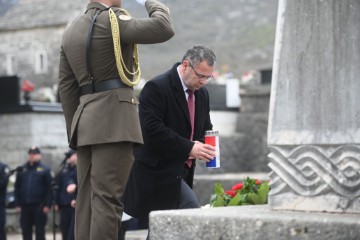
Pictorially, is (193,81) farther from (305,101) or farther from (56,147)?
(56,147)

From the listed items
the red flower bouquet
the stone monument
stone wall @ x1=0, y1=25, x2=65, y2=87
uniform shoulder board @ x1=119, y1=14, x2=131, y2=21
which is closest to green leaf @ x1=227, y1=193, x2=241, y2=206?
the red flower bouquet

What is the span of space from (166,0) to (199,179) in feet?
167

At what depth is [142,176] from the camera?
629cm

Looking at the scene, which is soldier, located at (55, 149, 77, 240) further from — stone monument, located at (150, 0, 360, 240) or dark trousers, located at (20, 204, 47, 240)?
stone monument, located at (150, 0, 360, 240)

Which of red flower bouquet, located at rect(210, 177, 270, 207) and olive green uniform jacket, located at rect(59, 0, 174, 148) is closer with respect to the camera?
olive green uniform jacket, located at rect(59, 0, 174, 148)

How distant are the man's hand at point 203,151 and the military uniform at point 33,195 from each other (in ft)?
27.8

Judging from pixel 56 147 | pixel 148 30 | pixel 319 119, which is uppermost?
pixel 148 30

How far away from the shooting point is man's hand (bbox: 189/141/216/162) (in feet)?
19.7

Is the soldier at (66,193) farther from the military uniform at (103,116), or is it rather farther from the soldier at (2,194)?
the military uniform at (103,116)

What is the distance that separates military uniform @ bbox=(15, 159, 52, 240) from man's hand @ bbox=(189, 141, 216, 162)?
847 centimetres

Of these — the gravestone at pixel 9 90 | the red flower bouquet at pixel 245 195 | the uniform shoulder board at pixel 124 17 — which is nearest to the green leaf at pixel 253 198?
the red flower bouquet at pixel 245 195

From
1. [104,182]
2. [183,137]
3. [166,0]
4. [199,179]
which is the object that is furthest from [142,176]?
[166,0]

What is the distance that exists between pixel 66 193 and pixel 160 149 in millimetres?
7281

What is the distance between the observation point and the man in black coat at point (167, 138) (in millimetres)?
6148
